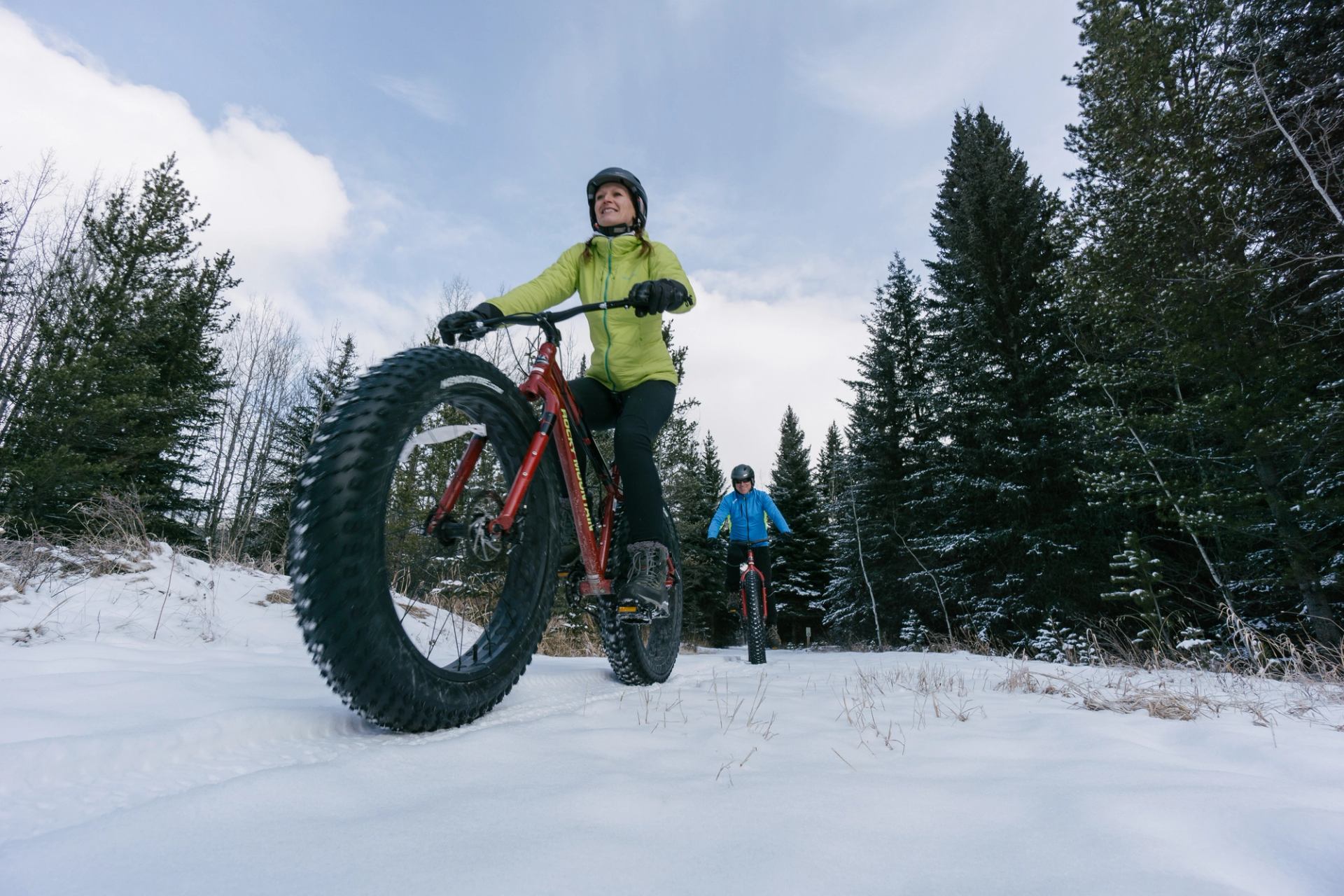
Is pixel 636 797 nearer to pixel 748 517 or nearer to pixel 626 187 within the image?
pixel 626 187

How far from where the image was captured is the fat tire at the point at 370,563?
1.32 m

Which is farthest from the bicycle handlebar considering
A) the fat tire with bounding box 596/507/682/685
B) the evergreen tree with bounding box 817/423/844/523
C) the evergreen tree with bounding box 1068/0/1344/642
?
the evergreen tree with bounding box 817/423/844/523

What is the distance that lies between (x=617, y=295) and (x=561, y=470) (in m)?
1.10

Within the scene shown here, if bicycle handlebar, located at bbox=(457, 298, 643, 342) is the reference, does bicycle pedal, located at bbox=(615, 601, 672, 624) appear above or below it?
below

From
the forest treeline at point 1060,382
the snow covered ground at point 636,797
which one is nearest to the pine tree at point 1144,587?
the forest treeline at point 1060,382

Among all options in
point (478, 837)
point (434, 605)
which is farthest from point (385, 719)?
point (434, 605)

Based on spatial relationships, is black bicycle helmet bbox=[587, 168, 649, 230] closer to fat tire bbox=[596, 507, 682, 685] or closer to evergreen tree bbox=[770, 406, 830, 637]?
fat tire bbox=[596, 507, 682, 685]

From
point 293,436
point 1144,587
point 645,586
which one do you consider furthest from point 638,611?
point 293,436

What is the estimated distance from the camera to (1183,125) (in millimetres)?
9758

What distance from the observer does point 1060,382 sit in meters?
15.4

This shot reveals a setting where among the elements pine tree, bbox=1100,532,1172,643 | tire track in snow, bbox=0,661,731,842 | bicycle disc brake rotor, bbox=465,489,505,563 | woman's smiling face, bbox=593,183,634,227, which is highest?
woman's smiling face, bbox=593,183,634,227

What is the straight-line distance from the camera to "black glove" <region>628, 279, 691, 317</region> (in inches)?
95.4

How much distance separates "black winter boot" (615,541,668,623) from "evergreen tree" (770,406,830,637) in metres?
26.2

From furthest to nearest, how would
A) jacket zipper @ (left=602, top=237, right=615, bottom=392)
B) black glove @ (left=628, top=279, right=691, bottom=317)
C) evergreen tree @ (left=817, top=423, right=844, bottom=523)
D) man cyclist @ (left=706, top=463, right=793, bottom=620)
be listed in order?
evergreen tree @ (left=817, top=423, right=844, bottom=523) → man cyclist @ (left=706, top=463, right=793, bottom=620) → jacket zipper @ (left=602, top=237, right=615, bottom=392) → black glove @ (left=628, top=279, right=691, bottom=317)
